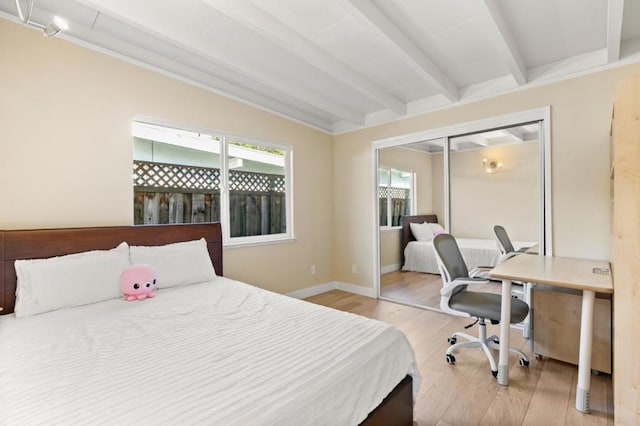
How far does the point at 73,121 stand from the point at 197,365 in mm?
2264

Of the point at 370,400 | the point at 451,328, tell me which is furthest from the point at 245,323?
the point at 451,328

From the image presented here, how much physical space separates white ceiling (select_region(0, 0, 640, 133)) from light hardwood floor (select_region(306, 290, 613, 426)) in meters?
2.41

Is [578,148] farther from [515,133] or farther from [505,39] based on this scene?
[505,39]

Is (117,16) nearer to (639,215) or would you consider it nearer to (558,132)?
(639,215)

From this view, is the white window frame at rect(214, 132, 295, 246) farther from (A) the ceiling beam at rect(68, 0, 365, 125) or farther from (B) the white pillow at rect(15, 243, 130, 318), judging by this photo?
(B) the white pillow at rect(15, 243, 130, 318)

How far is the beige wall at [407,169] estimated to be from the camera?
3.79 m

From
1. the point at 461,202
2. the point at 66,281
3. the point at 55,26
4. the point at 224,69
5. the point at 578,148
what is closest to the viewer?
the point at 55,26

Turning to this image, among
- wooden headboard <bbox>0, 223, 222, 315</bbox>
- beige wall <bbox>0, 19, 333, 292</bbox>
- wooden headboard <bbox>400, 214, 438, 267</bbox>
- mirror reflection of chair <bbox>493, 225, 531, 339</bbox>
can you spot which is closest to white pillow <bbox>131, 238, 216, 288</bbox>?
wooden headboard <bbox>0, 223, 222, 315</bbox>

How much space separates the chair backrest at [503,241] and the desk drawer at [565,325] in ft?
2.17

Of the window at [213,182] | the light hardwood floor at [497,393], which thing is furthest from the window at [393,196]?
the light hardwood floor at [497,393]

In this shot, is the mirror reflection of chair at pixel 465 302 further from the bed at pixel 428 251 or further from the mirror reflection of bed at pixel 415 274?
the mirror reflection of bed at pixel 415 274

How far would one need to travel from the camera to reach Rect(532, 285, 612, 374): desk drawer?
2.09m

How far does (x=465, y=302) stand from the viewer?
7.58 feet

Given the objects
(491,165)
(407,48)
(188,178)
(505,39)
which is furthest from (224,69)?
(491,165)
